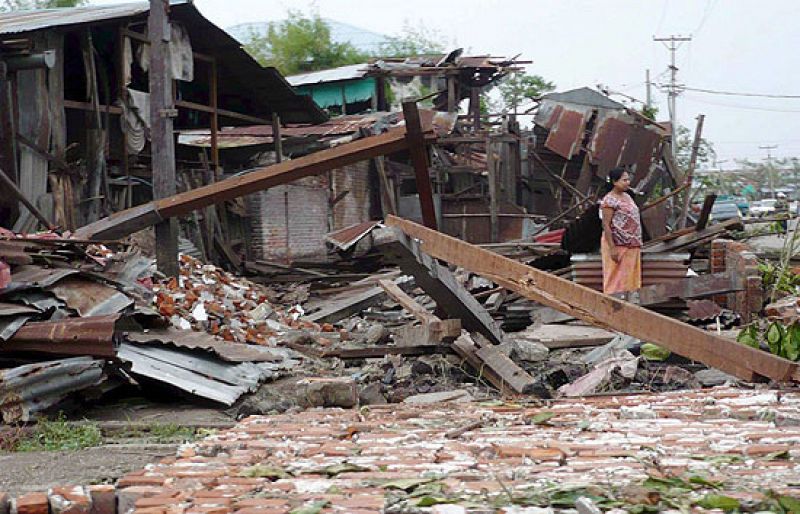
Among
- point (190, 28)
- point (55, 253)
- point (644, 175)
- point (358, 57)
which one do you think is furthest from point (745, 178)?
point (55, 253)

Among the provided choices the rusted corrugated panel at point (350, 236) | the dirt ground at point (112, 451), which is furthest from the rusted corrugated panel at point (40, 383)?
the rusted corrugated panel at point (350, 236)

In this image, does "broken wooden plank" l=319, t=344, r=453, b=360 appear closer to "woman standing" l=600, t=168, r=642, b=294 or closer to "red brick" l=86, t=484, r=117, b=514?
"woman standing" l=600, t=168, r=642, b=294

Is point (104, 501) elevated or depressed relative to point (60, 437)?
elevated

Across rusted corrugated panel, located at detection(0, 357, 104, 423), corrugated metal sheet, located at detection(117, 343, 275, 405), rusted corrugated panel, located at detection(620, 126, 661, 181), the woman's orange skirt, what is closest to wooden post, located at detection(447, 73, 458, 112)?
rusted corrugated panel, located at detection(620, 126, 661, 181)

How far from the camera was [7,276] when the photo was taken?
6.84m

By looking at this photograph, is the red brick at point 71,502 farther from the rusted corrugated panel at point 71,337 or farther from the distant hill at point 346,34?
the distant hill at point 346,34

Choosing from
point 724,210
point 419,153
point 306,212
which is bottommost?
point 724,210

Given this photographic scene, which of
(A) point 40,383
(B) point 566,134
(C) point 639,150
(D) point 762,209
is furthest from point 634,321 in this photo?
(D) point 762,209

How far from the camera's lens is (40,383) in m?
6.18

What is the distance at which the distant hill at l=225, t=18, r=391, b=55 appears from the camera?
53.8 metres

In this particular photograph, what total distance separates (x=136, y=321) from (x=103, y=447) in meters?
2.16

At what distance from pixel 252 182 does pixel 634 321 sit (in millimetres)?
4641

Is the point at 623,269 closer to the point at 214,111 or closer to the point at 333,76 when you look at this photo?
the point at 214,111

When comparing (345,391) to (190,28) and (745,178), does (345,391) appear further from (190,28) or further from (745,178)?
(745,178)
